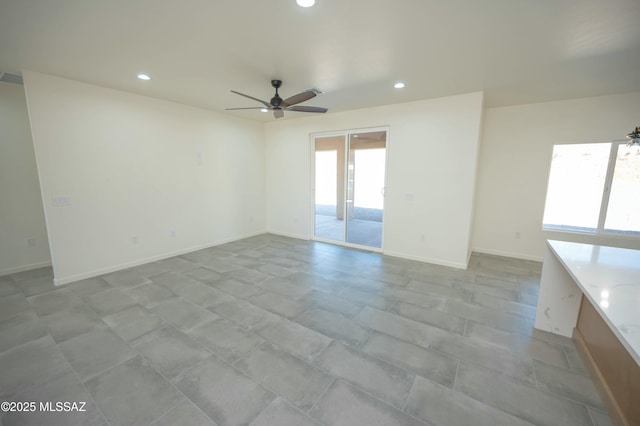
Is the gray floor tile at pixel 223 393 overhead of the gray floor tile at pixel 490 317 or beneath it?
beneath

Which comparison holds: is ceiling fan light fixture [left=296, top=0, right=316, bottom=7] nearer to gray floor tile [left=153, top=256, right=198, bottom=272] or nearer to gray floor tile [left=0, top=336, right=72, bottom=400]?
gray floor tile [left=0, top=336, right=72, bottom=400]

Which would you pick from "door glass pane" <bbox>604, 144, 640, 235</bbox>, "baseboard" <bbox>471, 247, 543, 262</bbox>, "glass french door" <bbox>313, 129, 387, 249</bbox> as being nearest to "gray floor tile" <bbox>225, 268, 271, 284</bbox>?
"glass french door" <bbox>313, 129, 387, 249</bbox>

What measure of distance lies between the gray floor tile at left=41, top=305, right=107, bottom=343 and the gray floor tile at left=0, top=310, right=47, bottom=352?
0.06m

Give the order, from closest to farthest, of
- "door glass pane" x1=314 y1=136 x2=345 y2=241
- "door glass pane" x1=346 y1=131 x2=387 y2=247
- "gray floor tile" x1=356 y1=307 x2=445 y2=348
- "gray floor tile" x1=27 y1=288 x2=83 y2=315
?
"gray floor tile" x1=356 y1=307 x2=445 y2=348, "gray floor tile" x1=27 y1=288 x2=83 y2=315, "door glass pane" x1=346 y1=131 x2=387 y2=247, "door glass pane" x1=314 y1=136 x2=345 y2=241

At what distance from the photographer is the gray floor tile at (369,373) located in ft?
5.81

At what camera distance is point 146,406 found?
1.67 m

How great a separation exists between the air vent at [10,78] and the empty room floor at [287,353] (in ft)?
8.81

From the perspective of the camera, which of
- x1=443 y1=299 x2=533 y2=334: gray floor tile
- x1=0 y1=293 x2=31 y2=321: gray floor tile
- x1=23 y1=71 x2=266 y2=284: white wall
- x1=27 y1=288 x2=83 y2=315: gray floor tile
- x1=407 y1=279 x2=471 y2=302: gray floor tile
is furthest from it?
x1=23 y1=71 x2=266 y2=284: white wall

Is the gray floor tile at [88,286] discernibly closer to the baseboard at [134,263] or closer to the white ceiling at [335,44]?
the baseboard at [134,263]

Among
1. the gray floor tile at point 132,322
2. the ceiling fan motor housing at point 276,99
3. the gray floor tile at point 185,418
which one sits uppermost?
the ceiling fan motor housing at point 276,99

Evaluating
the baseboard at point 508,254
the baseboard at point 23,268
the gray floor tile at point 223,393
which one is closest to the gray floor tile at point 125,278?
the baseboard at point 23,268

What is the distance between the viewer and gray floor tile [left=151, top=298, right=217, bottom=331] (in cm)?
256

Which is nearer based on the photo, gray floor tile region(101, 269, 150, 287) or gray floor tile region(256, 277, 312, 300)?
gray floor tile region(256, 277, 312, 300)

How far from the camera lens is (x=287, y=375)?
1.93 m
